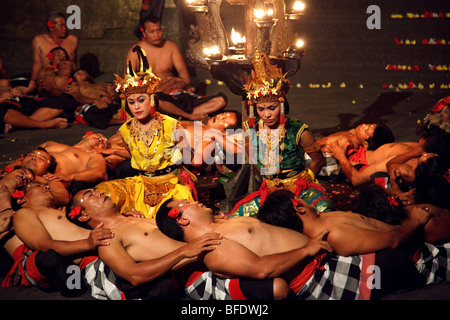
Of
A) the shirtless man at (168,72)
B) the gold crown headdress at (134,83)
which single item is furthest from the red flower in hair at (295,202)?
the shirtless man at (168,72)

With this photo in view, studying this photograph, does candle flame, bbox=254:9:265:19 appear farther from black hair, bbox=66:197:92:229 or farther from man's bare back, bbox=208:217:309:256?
black hair, bbox=66:197:92:229

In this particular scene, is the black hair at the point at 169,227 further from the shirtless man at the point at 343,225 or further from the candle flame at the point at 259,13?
the candle flame at the point at 259,13

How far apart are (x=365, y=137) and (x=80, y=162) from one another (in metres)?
3.01

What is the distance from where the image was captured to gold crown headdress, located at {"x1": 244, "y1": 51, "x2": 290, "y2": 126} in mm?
4473

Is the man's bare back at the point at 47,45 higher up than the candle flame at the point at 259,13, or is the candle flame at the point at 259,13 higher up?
the man's bare back at the point at 47,45

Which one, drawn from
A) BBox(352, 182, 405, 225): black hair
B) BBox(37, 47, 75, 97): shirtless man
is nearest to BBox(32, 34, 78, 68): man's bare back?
BBox(37, 47, 75, 97): shirtless man

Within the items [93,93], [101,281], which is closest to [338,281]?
[101,281]

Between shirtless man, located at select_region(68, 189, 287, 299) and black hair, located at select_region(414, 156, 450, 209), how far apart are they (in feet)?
5.14

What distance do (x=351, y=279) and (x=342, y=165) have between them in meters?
2.08

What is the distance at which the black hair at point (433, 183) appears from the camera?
14.3 ft

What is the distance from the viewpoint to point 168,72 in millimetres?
8211

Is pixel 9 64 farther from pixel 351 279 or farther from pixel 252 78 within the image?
pixel 351 279

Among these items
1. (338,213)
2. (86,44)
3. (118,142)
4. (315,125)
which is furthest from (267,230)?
(86,44)

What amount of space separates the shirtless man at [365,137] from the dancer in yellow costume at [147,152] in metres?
1.93
